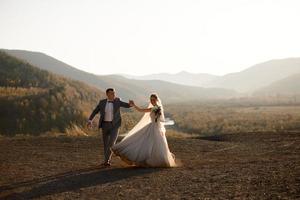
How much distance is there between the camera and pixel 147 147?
548 inches

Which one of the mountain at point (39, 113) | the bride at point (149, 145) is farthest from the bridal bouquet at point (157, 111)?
the mountain at point (39, 113)

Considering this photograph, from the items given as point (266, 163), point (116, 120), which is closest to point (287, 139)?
point (266, 163)

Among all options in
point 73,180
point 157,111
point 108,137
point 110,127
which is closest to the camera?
point 73,180

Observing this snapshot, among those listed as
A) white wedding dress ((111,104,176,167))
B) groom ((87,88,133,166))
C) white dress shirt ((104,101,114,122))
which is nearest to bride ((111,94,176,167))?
white wedding dress ((111,104,176,167))

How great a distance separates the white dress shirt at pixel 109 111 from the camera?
14.8 metres

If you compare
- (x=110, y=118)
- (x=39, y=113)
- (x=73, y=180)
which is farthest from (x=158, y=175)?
(x=39, y=113)

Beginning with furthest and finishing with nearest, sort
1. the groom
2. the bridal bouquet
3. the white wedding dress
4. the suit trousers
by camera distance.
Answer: the groom
the suit trousers
the bridal bouquet
the white wedding dress

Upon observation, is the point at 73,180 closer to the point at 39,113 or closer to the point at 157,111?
the point at 157,111

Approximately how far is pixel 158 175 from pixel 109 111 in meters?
3.30

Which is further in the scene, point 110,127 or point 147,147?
point 110,127

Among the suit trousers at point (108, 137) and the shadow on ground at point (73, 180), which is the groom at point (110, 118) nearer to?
the suit trousers at point (108, 137)

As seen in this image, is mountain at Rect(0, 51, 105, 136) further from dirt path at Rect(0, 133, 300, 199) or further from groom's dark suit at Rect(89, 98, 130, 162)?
groom's dark suit at Rect(89, 98, 130, 162)

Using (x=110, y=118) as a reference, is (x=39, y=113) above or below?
below

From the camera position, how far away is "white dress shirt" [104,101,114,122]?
14.8m
